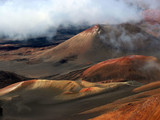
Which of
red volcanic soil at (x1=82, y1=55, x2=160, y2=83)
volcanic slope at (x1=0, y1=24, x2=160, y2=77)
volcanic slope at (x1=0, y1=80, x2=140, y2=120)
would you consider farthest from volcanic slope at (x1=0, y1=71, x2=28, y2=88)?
volcanic slope at (x1=0, y1=24, x2=160, y2=77)

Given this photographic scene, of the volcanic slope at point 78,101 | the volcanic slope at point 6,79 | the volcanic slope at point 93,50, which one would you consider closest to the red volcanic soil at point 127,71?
the volcanic slope at point 93,50

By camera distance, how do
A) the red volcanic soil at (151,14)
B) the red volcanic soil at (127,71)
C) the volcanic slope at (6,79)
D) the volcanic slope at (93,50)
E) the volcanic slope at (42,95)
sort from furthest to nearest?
the red volcanic soil at (151,14) < the volcanic slope at (93,50) < the red volcanic soil at (127,71) < the volcanic slope at (6,79) < the volcanic slope at (42,95)

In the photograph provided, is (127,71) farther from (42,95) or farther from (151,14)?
(151,14)

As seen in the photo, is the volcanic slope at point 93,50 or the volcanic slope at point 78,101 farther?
the volcanic slope at point 93,50

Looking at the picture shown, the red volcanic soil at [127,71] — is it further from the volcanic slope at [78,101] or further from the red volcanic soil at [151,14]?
the red volcanic soil at [151,14]

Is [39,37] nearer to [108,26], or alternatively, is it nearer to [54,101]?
[108,26]

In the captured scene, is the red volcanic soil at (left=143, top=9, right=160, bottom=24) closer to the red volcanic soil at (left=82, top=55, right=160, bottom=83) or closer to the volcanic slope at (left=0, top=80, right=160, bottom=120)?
the red volcanic soil at (left=82, top=55, right=160, bottom=83)

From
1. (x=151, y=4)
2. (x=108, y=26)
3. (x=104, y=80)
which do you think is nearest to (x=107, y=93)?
(x=104, y=80)
